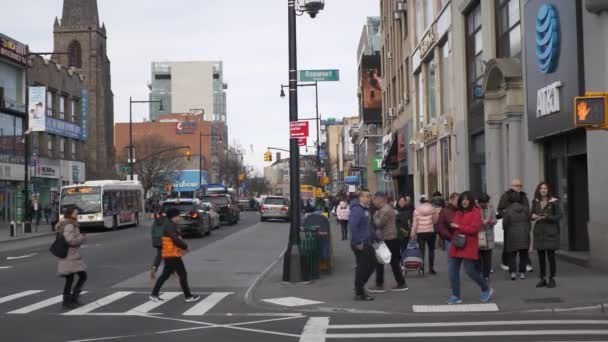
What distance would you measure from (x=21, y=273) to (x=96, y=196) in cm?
2078

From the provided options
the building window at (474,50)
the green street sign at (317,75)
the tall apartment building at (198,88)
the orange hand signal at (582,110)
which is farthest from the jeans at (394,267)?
the tall apartment building at (198,88)

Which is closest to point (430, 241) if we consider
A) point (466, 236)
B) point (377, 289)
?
point (377, 289)

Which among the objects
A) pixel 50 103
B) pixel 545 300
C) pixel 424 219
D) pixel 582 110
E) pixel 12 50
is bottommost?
pixel 545 300

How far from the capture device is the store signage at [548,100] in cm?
1612

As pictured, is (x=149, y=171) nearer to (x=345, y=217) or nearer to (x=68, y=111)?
(x=68, y=111)

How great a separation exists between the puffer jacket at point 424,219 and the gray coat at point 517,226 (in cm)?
235

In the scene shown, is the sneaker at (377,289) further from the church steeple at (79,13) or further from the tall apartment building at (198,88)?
Answer: the tall apartment building at (198,88)

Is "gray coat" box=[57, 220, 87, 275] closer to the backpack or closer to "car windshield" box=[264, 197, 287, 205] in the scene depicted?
the backpack

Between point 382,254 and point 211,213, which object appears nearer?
point 382,254

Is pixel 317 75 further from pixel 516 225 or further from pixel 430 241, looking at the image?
pixel 516 225

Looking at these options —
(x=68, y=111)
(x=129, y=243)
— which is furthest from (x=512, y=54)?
(x=68, y=111)

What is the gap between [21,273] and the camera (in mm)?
18062

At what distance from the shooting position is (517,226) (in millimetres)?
13648

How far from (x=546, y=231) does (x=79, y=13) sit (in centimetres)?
8398
